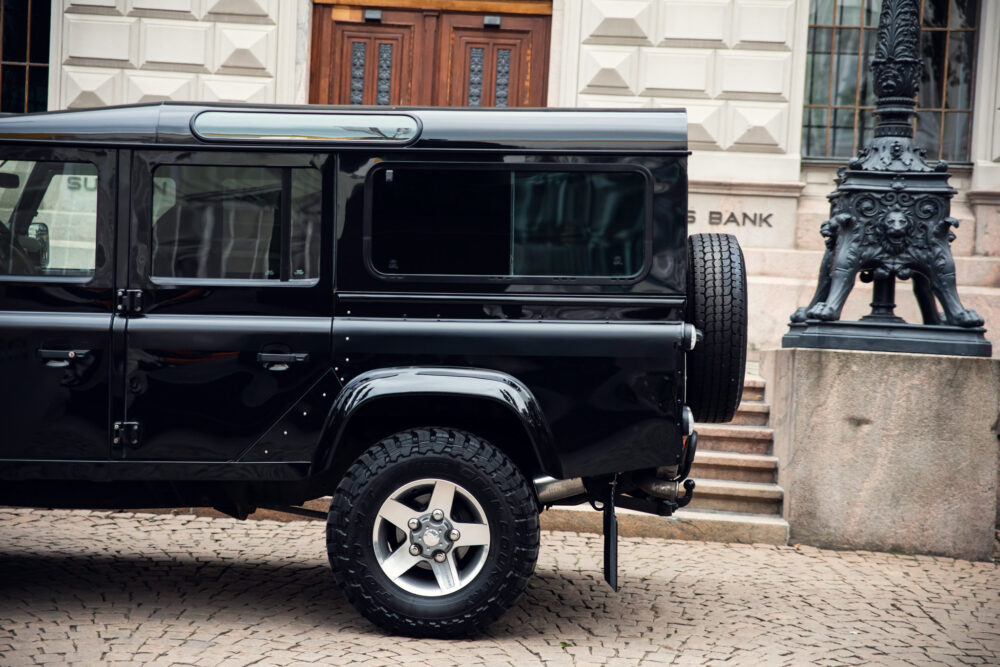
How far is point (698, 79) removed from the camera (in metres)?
10.5

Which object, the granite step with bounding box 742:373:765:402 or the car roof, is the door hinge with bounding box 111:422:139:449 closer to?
the car roof

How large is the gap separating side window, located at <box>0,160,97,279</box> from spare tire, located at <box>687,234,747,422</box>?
268 centimetres

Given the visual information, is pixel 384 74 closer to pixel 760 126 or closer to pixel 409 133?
pixel 760 126

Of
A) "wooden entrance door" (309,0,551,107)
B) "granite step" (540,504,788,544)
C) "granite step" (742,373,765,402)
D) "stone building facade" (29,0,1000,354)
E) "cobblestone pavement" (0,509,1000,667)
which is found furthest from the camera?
"wooden entrance door" (309,0,551,107)

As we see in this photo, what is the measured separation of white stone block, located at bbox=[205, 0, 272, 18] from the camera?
10.6m

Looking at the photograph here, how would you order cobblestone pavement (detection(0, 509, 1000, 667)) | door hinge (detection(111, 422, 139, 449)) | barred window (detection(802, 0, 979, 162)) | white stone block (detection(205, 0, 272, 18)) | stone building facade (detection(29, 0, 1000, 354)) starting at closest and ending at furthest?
1. cobblestone pavement (detection(0, 509, 1000, 667))
2. door hinge (detection(111, 422, 139, 449))
3. stone building facade (detection(29, 0, 1000, 354))
4. white stone block (detection(205, 0, 272, 18))
5. barred window (detection(802, 0, 979, 162))

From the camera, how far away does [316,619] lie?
4.76 m

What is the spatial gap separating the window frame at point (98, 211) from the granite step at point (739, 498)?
4.21m

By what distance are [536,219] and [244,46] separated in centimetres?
713

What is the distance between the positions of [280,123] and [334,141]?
0.85ft

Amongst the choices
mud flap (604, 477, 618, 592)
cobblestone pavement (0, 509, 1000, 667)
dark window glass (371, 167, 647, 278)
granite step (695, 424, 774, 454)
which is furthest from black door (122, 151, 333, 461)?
granite step (695, 424, 774, 454)

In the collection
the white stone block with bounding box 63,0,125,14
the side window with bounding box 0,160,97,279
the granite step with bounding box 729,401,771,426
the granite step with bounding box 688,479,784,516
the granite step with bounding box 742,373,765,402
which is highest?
→ the white stone block with bounding box 63,0,125,14

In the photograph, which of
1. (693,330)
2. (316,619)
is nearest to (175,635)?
(316,619)

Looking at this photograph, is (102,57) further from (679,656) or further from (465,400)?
(679,656)
